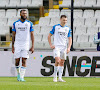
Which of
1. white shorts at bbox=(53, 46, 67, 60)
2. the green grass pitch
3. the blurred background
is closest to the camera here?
the green grass pitch

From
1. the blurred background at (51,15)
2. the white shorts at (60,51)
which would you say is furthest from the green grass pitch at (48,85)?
the blurred background at (51,15)

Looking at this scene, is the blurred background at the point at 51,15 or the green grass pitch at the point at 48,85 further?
the blurred background at the point at 51,15

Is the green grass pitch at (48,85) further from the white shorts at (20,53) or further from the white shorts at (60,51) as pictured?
the white shorts at (60,51)

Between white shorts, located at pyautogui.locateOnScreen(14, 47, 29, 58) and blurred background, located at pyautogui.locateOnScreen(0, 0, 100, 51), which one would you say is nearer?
white shorts, located at pyautogui.locateOnScreen(14, 47, 29, 58)

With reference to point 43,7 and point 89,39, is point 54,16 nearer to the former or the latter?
point 43,7

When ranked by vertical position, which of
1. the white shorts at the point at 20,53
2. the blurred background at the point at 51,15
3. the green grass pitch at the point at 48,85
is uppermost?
the blurred background at the point at 51,15

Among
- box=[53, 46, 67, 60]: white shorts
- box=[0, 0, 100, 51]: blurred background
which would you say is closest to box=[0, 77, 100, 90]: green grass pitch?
box=[53, 46, 67, 60]: white shorts

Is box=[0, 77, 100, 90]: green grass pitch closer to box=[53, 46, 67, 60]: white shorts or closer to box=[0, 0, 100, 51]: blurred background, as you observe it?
box=[53, 46, 67, 60]: white shorts

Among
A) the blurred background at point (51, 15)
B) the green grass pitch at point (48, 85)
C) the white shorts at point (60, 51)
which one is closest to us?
the green grass pitch at point (48, 85)

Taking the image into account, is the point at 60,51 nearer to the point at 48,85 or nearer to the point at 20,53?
the point at 20,53

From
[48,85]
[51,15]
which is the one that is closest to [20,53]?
[48,85]

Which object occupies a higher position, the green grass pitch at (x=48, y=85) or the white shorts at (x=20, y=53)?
the white shorts at (x=20, y=53)

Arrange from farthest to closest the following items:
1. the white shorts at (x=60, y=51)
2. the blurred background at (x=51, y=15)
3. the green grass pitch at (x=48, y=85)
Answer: the blurred background at (x=51, y=15) < the white shorts at (x=60, y=51) < the green grass pitch at (x=48, y=85)

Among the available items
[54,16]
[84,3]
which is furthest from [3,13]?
[84,3]
